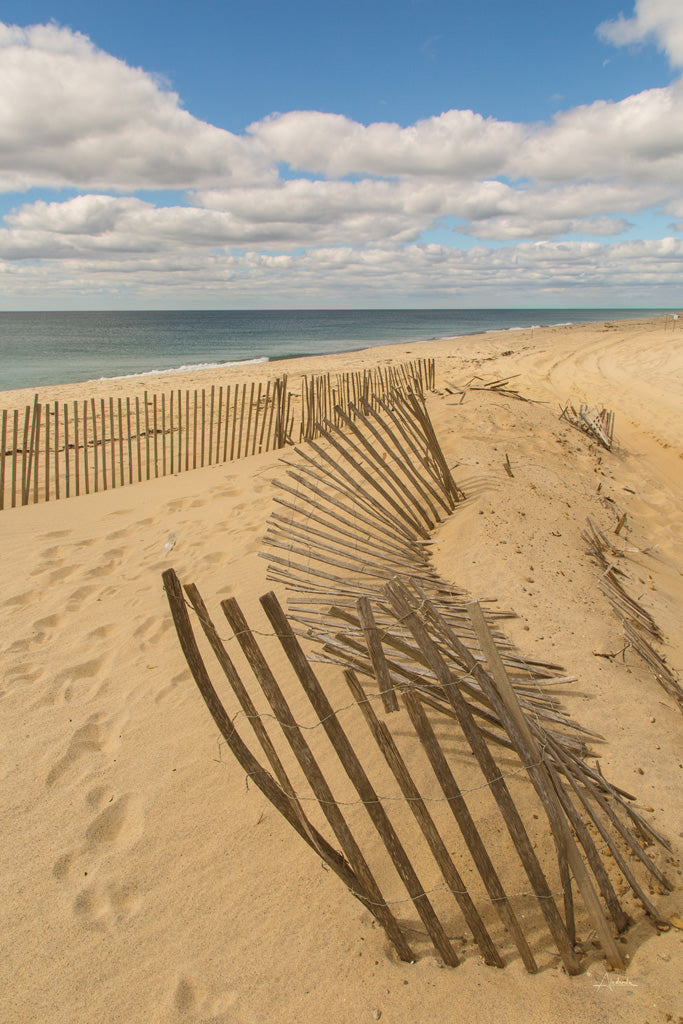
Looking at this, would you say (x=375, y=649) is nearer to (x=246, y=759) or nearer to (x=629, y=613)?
(x=246, y=759)

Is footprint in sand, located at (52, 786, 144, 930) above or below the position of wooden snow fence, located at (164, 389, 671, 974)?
below

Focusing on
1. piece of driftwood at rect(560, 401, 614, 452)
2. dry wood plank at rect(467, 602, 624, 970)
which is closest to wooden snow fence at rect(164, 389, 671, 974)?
dry wood plank at rect(467, 602, 624, 970)

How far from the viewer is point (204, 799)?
2578 mm

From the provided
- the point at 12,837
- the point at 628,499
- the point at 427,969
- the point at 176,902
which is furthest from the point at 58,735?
the point at 628,499

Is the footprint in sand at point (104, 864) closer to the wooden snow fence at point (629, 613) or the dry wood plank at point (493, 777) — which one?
the dry wood plank at point (493, 777)

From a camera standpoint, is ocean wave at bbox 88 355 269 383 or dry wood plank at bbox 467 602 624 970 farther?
ocean wave at bbox 88 355 269 383

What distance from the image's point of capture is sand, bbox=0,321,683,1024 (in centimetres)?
181

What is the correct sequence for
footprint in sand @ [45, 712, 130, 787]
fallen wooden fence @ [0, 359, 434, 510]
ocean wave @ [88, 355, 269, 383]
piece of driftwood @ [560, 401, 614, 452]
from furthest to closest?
ocean wave @ [88, 355, 269, 383] < piece of driftwood @ [560, 401, 614, 452] < fallen wooden fence @ [0, 359, 434, 510] < footprint in sand @ [45, 712, 130, 787]

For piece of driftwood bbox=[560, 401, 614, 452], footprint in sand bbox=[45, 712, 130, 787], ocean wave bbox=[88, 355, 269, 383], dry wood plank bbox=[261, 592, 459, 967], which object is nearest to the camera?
dry wood plank bbox=[261, 592, 459, 967]

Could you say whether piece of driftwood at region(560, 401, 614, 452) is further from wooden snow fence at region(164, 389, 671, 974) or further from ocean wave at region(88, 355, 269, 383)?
ocean wave at region(88, 355, 269, 383)

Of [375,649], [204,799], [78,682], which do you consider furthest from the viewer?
[78,682]

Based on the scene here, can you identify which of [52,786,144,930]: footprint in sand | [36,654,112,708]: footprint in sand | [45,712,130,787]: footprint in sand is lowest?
[52,786,144,930]: footprint in sand

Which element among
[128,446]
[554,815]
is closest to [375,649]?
[554,815]
